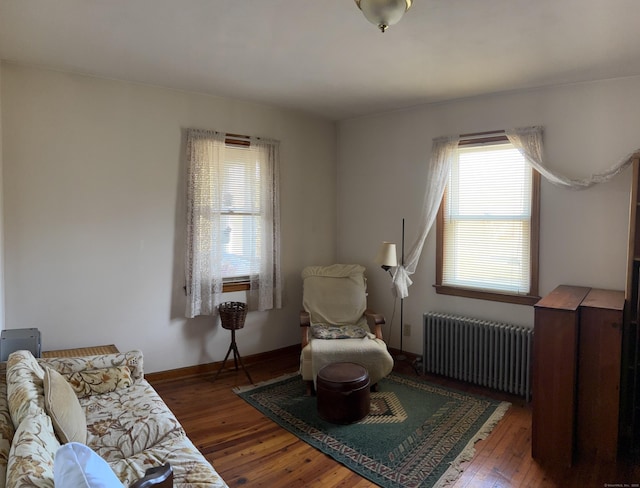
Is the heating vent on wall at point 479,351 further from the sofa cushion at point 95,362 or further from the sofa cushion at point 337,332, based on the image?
the sofa cushion at point 95,362

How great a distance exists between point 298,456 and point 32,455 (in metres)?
1.66

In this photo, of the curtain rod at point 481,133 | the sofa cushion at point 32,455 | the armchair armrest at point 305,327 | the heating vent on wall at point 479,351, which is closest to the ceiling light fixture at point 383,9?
the sofa cushion at point 32,455

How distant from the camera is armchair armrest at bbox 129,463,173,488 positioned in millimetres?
1489

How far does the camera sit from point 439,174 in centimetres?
392

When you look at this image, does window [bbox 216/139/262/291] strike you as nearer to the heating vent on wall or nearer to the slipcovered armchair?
the slipcovered armchair

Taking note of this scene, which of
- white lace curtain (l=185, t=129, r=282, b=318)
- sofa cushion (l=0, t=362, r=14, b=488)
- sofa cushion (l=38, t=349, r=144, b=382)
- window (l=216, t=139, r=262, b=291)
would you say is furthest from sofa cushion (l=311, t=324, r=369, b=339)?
sofa cushion (l=0, t=362, r=14, b=488)

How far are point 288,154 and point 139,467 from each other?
329 centimetres

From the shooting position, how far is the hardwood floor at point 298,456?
2373 millimetres

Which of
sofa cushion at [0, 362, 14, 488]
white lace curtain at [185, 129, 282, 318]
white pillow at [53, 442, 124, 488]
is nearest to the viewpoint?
white pillow at [53, 442, 124, 488]

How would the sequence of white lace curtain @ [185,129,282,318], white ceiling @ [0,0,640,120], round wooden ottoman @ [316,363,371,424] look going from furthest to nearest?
white lace curtain @ [185,129,282,318] → round wooden ottoman @ [316,363,371,424] → white ceiling @ [0,0,640,120]

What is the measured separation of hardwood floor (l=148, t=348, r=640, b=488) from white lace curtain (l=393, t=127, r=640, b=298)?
128 centimetres

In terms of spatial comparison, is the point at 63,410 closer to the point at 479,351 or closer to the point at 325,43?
the point at 325,43

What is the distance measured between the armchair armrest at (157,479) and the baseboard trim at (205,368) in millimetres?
2252

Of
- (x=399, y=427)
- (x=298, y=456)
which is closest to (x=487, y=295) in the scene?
(x=399, y=427)
